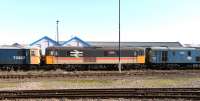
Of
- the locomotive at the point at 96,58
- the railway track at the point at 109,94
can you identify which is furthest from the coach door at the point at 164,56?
the railway track at the point at 109,94

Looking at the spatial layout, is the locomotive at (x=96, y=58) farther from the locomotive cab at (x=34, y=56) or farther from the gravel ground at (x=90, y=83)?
the gravel ground at (x=90, y=83)

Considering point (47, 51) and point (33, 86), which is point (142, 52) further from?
point (33, 86)

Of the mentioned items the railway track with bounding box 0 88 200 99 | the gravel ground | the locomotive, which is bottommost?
the gravel ground

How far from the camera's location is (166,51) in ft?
149

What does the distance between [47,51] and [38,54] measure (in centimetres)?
129

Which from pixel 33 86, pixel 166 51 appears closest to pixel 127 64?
pixel 166 51

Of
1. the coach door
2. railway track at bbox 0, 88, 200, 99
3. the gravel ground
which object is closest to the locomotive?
the coach door

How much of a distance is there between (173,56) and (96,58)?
9.40 meters

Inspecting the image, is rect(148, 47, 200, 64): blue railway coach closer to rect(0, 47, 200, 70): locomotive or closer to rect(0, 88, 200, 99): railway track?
rect(0, 47, 200, 70): locomotive

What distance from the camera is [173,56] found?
45.4 meters

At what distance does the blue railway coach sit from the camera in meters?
45.1

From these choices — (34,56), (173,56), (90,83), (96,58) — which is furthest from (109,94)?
(173,56)

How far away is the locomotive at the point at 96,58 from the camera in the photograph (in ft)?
139

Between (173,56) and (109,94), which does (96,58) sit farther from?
(109,94)
